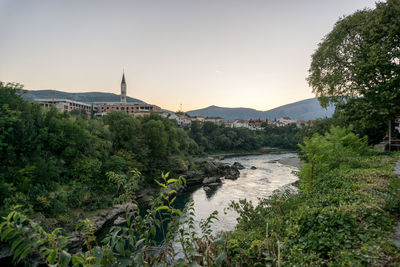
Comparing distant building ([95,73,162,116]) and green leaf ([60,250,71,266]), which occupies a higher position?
distant building ([95,73,162,116])

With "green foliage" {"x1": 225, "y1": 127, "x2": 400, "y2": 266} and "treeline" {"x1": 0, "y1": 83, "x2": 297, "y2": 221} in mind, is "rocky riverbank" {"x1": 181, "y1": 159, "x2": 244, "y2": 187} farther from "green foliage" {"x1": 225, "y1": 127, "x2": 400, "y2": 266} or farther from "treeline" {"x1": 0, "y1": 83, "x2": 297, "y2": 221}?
"green foliage" {"x1": 225, "y1": 127, "x2": 400, "y2": 266}

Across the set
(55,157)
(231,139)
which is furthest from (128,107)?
(55,157)

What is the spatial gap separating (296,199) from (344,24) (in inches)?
475

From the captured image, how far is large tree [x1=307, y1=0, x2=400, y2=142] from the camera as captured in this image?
951 centimetres

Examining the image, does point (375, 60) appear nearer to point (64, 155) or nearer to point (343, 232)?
point (343, 232)

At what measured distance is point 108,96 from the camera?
164625 millimetres

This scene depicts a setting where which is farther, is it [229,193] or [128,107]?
[128,107]

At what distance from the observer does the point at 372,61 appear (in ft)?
31.8

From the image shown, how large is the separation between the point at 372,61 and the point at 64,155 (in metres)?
20.9

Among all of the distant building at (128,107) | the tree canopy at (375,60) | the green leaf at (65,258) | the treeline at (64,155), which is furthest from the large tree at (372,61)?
the distant building at (128,107)

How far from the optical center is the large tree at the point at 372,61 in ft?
31.2

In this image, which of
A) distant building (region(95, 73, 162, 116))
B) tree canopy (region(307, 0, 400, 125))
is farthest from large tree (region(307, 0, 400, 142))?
distant building (region(95, 73, 162, 116))

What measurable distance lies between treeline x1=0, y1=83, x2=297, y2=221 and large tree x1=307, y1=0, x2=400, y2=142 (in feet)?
51.2

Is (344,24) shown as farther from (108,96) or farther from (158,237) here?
(108,96)
